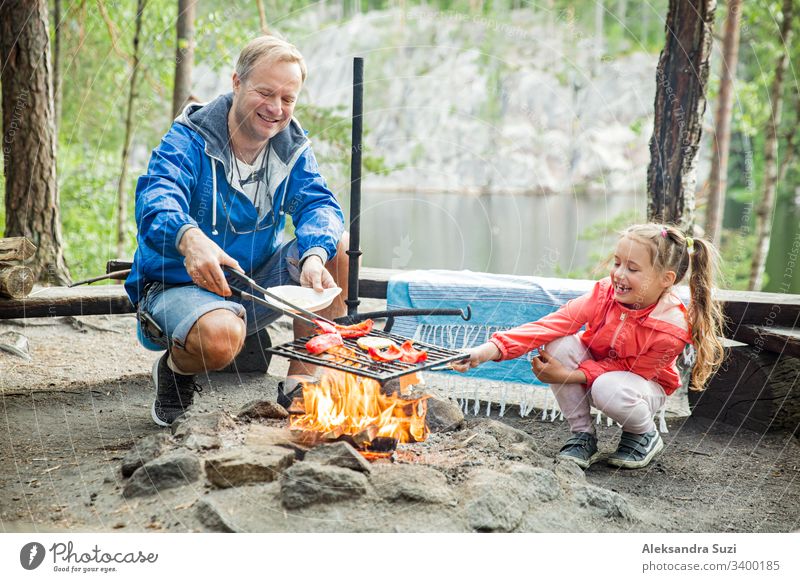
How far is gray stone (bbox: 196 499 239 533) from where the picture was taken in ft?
6.56

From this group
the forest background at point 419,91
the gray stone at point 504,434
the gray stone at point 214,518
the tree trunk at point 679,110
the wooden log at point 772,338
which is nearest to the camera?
the gray stone at point 214,518

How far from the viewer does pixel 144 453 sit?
226cm

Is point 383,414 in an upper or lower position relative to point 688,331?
lower

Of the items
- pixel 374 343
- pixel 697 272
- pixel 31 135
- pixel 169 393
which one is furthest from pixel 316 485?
pixel 31 135

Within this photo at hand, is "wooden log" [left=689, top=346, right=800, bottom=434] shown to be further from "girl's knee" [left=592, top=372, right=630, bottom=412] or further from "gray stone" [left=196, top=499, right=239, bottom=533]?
"gray stone" [left=196, top=499, right=239, bottom=533]

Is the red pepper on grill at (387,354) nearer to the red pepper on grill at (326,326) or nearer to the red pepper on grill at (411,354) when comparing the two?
the red pepper on grill at (411,354)

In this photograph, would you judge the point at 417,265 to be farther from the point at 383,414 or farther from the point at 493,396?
the point at 383,414

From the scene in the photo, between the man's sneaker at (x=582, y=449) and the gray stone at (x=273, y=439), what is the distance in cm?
88

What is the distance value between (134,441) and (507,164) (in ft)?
37.6

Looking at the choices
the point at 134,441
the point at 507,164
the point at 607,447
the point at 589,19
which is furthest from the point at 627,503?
the point at 507,164

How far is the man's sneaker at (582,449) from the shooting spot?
262cm

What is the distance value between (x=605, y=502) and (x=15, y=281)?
2.49m

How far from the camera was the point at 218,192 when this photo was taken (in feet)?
9.04

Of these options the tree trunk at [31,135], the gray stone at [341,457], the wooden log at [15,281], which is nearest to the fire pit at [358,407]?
the gray stone at [341,457]
